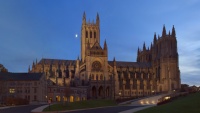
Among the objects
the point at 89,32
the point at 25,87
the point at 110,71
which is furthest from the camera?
the point at 89,32

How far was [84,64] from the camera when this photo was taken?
13612 centimetres

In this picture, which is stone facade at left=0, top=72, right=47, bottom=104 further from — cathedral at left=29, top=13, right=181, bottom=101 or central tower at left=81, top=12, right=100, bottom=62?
central tower at left=81, top=12, right=100, bottom=62

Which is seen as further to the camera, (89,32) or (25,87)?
(89,32)

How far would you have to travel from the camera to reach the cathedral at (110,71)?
130875 millimetres

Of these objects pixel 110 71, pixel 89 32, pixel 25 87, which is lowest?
pixel 25 87

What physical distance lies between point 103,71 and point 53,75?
22122 millimetres

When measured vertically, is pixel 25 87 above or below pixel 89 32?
below

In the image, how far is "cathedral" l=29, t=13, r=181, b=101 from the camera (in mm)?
130875

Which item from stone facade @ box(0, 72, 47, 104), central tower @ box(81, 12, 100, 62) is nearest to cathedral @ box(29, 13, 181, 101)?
central tower @ box(81, 12, 100, 62)

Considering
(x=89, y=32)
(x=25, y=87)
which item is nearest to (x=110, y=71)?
(x=89, y=32)

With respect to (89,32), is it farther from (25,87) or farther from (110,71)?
(25,87)

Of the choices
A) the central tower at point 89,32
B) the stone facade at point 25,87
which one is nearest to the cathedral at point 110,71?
the central tower at point 89,32

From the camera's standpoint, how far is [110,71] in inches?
5507

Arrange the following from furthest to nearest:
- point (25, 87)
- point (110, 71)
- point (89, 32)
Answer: point (89, 32) < point (110, 71) < point (25, 87)
